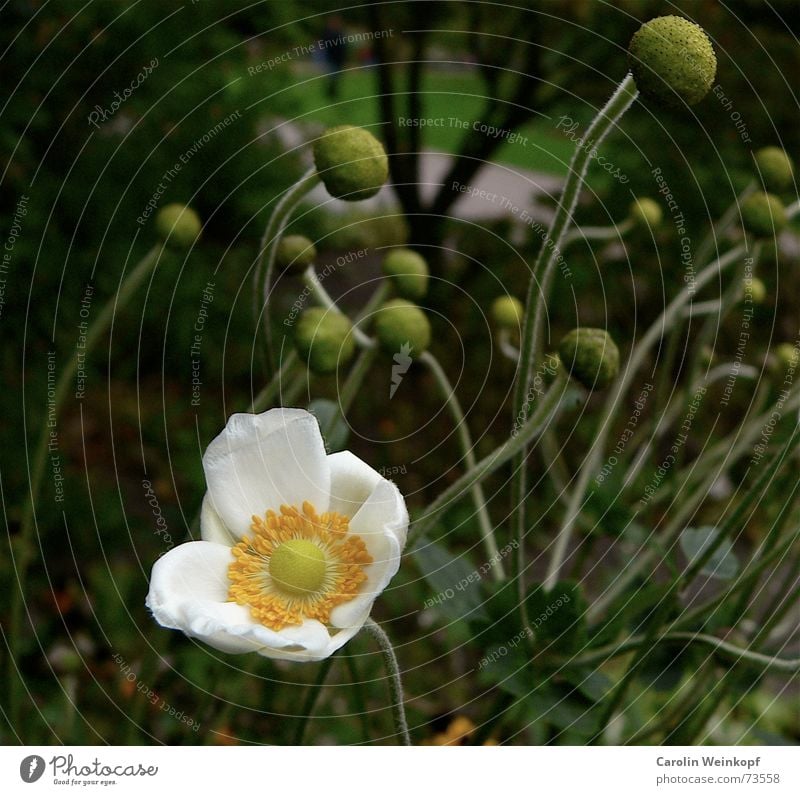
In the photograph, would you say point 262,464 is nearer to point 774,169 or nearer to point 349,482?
point 349,482

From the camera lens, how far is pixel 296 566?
412 mm

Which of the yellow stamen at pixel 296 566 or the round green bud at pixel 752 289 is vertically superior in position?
the round green bud at pixel 752 289

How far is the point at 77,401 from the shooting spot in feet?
3.44

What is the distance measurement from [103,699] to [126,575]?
0.47 ft

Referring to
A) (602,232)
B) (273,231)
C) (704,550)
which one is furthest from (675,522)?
(273,231)

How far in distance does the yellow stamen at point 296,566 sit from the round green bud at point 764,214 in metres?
0.29

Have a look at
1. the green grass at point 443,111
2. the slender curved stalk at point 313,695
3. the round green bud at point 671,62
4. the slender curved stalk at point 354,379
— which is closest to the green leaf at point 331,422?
the slender curved stalk at point 354,379

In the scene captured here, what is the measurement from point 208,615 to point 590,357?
7.2 inches

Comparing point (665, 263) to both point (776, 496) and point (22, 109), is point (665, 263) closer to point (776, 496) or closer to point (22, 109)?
point (776, 496)

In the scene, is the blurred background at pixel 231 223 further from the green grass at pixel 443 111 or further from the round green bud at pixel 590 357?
the round green bud at pixel 590 357

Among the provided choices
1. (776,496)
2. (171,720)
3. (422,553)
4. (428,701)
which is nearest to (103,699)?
(171,720)

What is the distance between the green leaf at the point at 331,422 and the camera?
1.53ft

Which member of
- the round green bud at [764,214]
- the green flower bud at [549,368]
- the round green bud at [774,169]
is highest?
the round green bud at [774,169]

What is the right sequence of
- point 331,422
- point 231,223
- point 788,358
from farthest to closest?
1. point 231,223
2. point 788,358
3. point 331,422
